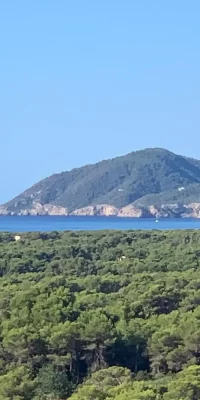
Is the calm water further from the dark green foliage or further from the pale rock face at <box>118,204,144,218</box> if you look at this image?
the dark green foliage

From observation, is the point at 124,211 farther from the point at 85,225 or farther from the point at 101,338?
the point at 101,338

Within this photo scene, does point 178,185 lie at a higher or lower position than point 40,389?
higher

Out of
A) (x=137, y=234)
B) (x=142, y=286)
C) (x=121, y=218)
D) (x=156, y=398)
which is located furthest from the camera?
(x=121, y=218)

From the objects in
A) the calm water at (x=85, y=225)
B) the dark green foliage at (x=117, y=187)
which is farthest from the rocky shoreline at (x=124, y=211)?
the calm water at (x=85, y=225)

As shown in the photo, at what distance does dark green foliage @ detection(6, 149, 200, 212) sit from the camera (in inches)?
→ 7239

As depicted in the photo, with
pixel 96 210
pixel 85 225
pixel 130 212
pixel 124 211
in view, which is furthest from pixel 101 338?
pixel 96 210

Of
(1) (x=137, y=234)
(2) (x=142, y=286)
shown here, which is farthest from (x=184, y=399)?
(1) (x=137, y=234)

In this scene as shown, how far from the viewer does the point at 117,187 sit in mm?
186750

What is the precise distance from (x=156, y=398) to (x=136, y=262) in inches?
817

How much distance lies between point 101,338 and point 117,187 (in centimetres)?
16598

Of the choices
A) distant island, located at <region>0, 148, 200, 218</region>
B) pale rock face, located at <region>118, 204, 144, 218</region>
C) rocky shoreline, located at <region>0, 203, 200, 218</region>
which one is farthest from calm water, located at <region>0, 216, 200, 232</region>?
distant island, located at <region>0, 148, 200, 218</region>

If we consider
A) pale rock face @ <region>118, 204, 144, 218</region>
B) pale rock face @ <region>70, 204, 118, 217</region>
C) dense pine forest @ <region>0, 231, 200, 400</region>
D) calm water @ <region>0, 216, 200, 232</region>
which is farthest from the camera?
pale rock face @ <region>70, 204, 118, 217</region>

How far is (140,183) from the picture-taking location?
627 ft

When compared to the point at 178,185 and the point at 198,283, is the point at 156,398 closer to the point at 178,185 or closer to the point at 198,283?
the point at 198,283
